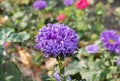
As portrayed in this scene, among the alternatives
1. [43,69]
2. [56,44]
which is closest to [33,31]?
[43,69]

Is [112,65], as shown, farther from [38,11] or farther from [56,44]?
[38,11]

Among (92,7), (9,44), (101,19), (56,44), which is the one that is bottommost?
(56,44)

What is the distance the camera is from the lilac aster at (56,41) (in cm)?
210

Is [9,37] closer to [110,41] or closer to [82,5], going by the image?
[110,41]

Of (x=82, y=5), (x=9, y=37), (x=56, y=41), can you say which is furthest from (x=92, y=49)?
(x=56, y=41)

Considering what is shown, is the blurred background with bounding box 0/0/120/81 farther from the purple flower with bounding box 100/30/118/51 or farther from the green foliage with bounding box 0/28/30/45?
the green foliage with bounding box 0/28/30/45

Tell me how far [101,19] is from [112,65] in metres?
1.47

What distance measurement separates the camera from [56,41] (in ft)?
6.95

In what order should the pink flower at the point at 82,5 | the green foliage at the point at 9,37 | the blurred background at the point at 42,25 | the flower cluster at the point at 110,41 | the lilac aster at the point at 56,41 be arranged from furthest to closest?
the pink flower at the point at 82,5 < the blurred background at the point at 42,25 < the flower cluster at the point at 110,41 < the green foliage at the point at 9,37 < the lilac aster at the point at 56,41

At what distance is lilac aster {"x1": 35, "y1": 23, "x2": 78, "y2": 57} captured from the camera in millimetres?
2104

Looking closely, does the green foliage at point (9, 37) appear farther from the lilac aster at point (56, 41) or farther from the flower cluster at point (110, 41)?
the flower cluster at point (110, 41)

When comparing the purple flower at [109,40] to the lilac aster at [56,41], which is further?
the purple flower at [109,40]

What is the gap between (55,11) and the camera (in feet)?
16.1

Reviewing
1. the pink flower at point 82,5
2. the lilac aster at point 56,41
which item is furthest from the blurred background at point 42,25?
the lilac aster at point 56,41
